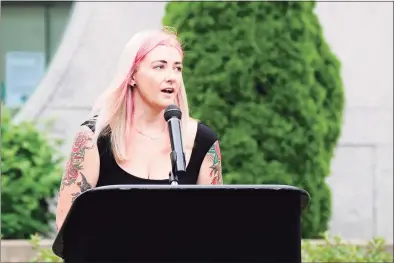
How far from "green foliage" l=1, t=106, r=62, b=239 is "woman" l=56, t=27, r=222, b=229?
430 centimetres

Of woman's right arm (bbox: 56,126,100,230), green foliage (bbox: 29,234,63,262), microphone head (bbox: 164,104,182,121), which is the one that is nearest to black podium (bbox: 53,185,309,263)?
microphone head (bbox: 164,104,182,121)

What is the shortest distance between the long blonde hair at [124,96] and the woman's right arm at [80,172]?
45mm

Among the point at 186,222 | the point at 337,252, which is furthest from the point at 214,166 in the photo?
the point at 337,252

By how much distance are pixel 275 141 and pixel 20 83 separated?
266 centimetres

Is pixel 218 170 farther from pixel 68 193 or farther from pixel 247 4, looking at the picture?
pixel 247 4

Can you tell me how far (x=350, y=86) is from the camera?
877 cm

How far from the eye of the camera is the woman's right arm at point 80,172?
10.5ft

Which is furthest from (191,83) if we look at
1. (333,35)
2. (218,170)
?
(218,170)

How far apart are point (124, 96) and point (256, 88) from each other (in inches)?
166

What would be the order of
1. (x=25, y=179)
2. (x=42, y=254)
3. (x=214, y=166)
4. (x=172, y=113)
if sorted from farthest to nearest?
(x=25, y=179) → (x=42, y=254) → (x=214, y=166) → (x=172, y=113)

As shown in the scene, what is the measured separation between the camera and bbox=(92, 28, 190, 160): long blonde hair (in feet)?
10.5

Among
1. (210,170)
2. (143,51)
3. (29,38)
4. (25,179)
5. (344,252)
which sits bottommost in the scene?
(344,252)

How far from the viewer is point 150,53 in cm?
319

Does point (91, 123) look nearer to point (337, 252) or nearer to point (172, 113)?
point (172, 113)
